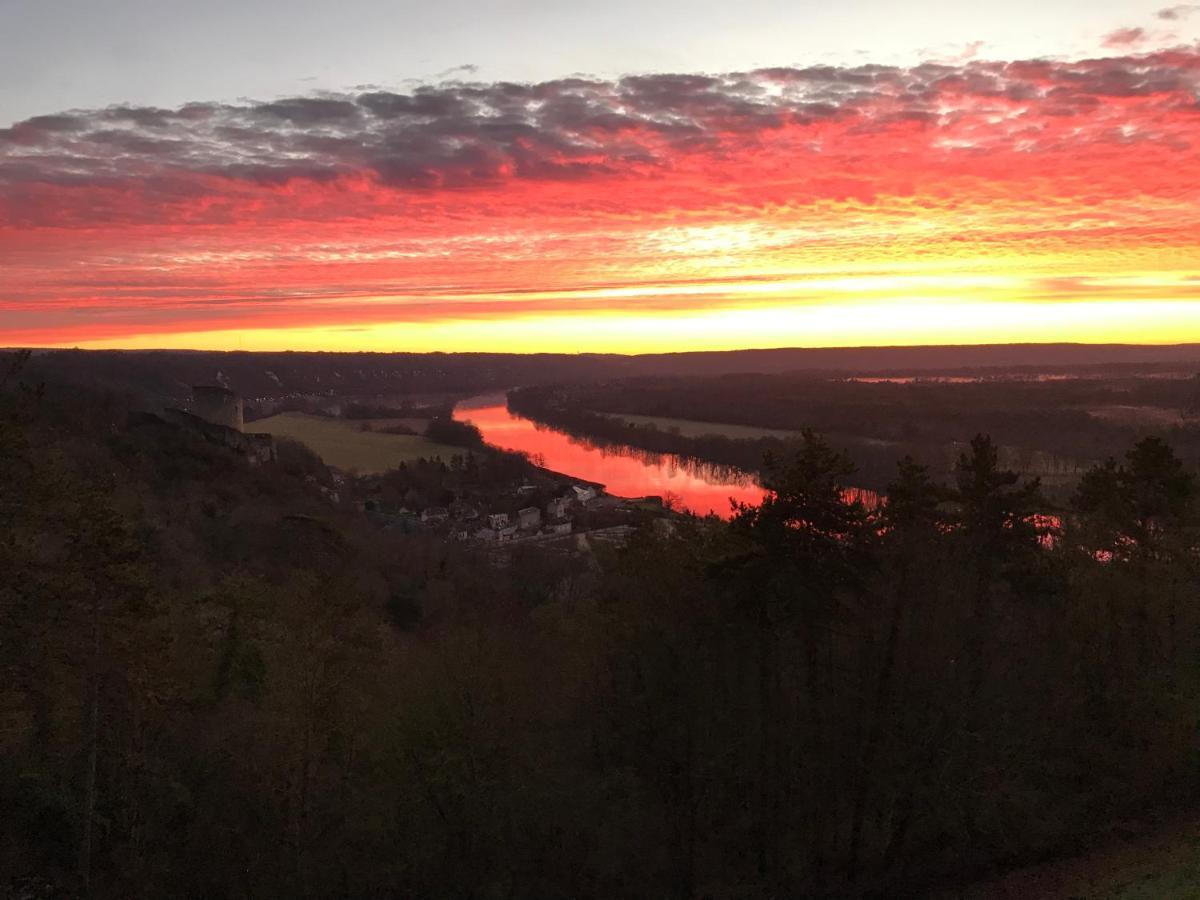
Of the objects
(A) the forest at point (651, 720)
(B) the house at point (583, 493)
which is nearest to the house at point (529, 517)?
(B) the house at point (583, 493)

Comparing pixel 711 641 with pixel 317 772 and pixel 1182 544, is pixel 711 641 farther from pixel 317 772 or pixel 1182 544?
pixel 1182 544

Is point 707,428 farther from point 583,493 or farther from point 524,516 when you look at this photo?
point 524,516

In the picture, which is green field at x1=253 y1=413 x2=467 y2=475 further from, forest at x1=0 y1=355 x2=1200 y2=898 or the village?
forest at x1=0 y1=355 x2=1200 y2=898

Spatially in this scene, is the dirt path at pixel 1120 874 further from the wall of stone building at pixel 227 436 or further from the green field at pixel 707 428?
the green field at pixel 707 428

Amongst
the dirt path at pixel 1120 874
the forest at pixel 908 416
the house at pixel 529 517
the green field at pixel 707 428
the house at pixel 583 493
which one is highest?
the forest at pixel 908 416

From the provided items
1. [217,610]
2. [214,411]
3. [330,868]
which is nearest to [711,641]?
[330,868]

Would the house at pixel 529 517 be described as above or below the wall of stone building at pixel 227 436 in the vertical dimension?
below

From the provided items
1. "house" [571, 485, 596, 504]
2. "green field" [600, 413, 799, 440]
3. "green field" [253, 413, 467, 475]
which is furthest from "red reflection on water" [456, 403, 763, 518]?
"green field" [253, 413, 467, 475]

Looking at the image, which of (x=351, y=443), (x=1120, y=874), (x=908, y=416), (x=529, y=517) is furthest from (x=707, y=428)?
(x=1120, y=874)
